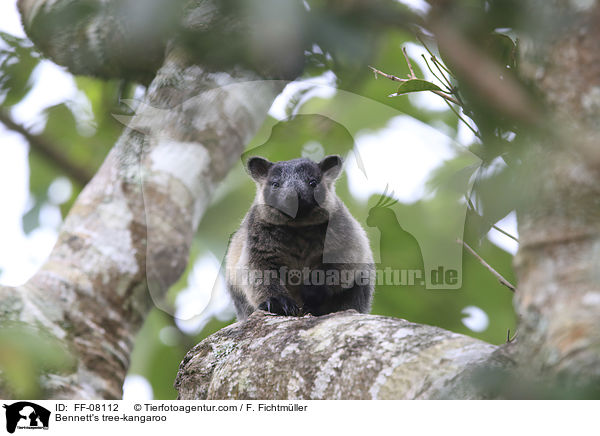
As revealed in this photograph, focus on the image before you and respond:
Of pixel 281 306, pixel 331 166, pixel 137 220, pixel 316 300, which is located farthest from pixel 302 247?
pixel 137 220

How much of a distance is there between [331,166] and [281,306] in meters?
0.99

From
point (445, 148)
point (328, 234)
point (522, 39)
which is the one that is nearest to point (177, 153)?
point (328, 234)

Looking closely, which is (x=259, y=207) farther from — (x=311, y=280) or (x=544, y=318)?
(x=544, y=318)

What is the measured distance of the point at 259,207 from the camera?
439 centimetres

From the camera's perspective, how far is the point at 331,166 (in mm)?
3684

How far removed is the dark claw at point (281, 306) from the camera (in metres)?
3.93

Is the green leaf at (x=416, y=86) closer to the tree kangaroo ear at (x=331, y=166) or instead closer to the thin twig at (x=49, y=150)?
the tree kangaroo ear at (x=331, y=166)

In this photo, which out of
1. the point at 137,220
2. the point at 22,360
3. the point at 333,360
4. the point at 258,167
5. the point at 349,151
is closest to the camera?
the point at 22,360

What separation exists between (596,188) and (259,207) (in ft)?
10.5

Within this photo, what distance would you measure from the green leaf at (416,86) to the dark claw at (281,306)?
71.0 inches

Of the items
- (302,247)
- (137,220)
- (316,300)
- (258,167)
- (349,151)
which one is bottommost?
(316,300)

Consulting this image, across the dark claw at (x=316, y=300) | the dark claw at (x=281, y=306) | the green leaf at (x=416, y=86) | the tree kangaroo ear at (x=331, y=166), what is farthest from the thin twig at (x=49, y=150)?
the green leaf at (x=416, y=86)

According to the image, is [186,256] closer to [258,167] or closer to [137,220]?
[137,220]
